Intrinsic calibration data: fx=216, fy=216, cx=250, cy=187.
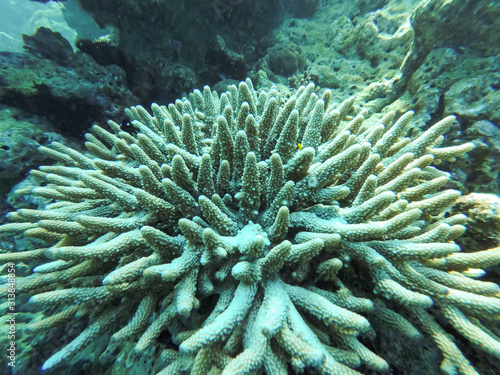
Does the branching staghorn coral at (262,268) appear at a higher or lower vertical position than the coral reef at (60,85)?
lower

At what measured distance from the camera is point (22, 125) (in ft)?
13.3

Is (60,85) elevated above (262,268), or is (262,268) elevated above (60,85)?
(60,85)

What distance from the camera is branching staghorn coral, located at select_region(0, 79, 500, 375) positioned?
139cm

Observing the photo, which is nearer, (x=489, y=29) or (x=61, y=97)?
(x=489, y=29)

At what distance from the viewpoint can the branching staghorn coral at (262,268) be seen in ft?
4.57

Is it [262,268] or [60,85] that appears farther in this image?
[60,85]

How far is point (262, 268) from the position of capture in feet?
5.17

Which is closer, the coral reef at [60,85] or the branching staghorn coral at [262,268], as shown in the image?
the branching staghorn coral at [262,268]

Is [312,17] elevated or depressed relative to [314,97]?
elevated

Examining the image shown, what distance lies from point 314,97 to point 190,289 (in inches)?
114

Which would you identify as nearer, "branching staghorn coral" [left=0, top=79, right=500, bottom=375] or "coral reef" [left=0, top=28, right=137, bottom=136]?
"branching staghorn coral" [left=0, top=79, right=500, bottom=375]

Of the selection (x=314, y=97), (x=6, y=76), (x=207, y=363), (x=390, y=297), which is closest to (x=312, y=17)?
(x=314, y=97)

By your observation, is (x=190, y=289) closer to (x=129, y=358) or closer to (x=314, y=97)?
(x=129, y=358)

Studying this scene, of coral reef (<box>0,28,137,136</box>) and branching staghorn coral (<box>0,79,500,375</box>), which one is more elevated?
coral reef (<box>0,28,137,136</box>)
